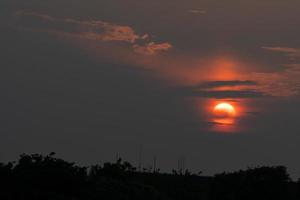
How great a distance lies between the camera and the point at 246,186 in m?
70.8

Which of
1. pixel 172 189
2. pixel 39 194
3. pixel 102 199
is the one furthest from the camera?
pixel 172 189

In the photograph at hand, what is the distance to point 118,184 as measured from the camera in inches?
2345

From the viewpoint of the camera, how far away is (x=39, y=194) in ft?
153

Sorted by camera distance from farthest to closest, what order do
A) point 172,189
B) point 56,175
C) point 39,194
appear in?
point 172,189
point 56,175
point 39,194

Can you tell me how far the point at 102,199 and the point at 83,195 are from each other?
2.78m

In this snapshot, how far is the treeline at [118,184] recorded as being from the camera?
47.8 meters

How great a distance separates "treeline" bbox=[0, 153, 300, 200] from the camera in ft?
157

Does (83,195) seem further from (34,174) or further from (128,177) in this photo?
(128,177)

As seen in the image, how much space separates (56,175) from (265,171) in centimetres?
2643

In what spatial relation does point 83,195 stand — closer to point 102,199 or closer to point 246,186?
point 102,199

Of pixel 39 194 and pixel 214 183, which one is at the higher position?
pixel 214 183

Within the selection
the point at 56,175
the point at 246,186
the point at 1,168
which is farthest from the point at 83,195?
the point at 246,186

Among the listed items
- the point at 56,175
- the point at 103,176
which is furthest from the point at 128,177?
the point at 56,175

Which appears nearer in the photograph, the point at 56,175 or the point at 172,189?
the point at 56,175
